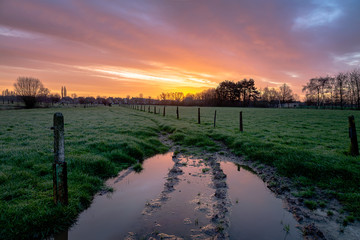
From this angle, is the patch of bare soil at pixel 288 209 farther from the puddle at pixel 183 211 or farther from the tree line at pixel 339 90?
the tree line at pixel 339 90

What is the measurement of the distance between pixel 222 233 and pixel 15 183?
5937 millimetres

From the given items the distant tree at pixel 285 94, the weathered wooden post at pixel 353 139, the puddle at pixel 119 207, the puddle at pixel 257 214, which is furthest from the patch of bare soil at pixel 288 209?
the distant tree at pixel 285 94

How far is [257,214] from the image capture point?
4.68 metres

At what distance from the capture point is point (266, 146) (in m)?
10.3

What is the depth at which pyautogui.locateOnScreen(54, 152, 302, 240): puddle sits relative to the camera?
394cm

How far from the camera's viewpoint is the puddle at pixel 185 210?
155 inches

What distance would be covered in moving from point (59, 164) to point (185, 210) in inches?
126

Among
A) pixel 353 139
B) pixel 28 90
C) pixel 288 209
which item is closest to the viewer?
pixel 288 209

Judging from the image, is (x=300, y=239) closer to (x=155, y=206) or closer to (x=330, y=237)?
(x=330, y=237)

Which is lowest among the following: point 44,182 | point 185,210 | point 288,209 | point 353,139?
point 288,209

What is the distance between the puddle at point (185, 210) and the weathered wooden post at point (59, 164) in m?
0.72

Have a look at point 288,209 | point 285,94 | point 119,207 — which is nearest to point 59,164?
point 119,207

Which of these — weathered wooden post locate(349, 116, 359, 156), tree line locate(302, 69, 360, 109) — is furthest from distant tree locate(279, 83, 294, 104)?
weathered wooden post locate(349, 116, 359, 156)

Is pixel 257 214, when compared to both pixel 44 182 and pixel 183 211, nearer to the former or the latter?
pixel 183 211
